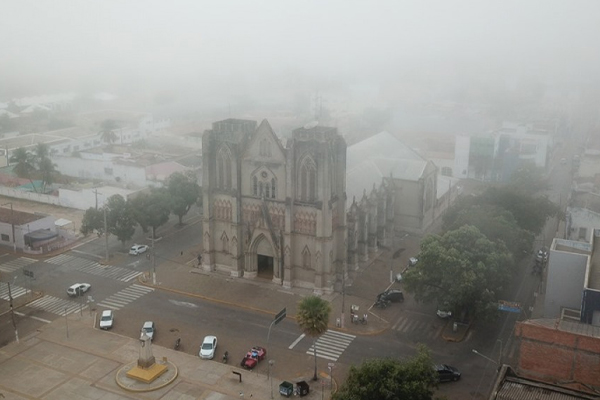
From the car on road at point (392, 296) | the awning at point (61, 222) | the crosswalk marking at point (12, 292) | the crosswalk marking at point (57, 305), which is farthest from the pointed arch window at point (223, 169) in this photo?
the awning at point (61, 222)

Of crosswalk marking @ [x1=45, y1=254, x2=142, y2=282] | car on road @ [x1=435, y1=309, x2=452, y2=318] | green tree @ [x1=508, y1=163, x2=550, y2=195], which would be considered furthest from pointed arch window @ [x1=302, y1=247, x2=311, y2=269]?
green tree @ [x1=508, y1=163, x2=550, y2=195]

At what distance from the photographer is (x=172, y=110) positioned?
557 ft

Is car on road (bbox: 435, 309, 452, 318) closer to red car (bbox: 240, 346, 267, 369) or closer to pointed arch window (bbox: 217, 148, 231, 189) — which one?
red car (bbox: 240, 346, 267, 369)

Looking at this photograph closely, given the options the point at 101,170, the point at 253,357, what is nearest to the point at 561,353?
the point at 253,357

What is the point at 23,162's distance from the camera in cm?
9256

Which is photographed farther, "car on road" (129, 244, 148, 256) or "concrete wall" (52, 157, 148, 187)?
"concrete wall" (52, 157, 148, 187)

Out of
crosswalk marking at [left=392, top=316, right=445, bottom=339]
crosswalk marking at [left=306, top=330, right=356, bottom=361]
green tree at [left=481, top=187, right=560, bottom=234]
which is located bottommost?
crosswalk marking at [left=306, top=330, right=356, bottom=361]

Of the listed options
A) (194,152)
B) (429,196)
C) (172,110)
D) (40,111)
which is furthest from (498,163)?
(40,111)

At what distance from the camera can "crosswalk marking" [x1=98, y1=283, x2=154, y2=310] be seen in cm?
5375

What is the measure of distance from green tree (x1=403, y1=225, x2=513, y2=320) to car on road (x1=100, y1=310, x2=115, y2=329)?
23.7 metres

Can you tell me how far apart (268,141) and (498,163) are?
196 feet

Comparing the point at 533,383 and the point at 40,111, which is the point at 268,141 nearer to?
the point at 533,383

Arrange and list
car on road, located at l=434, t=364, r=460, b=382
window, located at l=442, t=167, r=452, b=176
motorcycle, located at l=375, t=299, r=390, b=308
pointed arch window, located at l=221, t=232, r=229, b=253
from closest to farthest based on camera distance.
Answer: car on road, located at l=434, t=364, r=460, b=382, motorcycle, located at l=375, t=299, r=390, b=308, pointed arch window, located at l=221, t=232, r=229, b=253, window, located at l=442, t=167, r=452, b=176

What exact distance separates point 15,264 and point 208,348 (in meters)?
28.4
